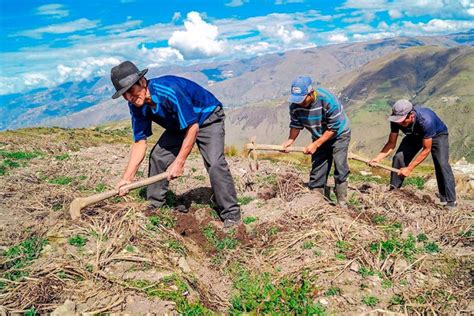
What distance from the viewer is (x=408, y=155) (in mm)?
9469

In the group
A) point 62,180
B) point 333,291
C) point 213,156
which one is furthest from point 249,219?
point 62,180

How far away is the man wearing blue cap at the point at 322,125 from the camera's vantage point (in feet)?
24.7

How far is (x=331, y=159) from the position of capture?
8984mm

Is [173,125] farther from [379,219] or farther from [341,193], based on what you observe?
[379,219]

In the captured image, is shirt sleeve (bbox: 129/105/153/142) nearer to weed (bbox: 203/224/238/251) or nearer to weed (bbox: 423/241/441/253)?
weed (bbox: 203/224/238/251)

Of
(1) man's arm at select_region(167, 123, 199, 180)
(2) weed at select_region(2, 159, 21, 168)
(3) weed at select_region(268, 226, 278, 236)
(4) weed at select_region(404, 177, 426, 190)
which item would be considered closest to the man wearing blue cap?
(3) weed at select_region(268, 226, 278, 236)

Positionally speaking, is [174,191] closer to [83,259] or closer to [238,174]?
[238,174]

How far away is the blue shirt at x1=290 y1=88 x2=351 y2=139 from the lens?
798cm

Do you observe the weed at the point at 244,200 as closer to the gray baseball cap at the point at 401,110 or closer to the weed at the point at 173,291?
the gray baseball cap at the point at 401,110

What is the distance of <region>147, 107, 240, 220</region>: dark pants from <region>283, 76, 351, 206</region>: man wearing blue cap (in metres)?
1.61

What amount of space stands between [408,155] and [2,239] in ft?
28.5

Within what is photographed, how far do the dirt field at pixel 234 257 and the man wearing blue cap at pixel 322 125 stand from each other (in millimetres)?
784

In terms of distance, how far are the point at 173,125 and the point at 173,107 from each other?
2.07 feet

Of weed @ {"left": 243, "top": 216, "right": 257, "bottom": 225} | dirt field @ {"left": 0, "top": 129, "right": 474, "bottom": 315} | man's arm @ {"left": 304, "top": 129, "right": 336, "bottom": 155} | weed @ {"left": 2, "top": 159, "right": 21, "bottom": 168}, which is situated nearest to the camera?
dirt field @ {"left": 0, "top": 129, "right": 474, "bottom": 315}
